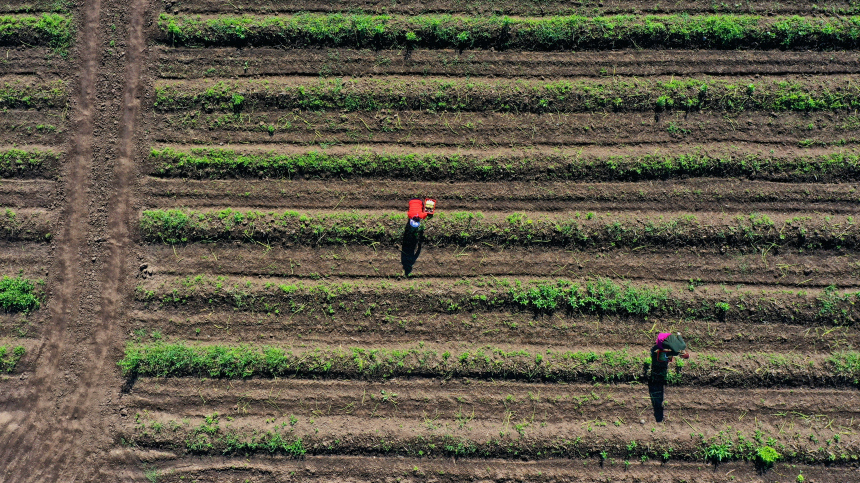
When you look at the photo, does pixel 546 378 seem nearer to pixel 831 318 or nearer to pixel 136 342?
pixel 831 318

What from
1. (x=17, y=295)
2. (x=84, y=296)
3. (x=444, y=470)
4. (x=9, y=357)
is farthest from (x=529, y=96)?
(x=9, y=357)

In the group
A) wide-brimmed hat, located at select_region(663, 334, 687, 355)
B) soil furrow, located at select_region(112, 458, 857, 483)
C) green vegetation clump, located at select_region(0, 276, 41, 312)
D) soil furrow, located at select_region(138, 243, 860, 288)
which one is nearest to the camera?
wide-brimmed hat, located at select_region(663, 334, 687, 355)

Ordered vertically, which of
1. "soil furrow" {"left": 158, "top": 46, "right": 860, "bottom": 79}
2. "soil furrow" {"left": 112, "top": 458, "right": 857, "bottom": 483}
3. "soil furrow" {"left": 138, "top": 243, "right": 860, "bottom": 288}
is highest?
"soil furrow" {"left": 158, "top": 46, "right": 860, "bottom": 79}

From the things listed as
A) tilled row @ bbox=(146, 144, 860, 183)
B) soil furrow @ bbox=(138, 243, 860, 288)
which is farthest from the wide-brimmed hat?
tilled row @ bbox=(146, 144, 860, 183)

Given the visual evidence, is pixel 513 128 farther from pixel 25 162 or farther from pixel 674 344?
pixel 25 162

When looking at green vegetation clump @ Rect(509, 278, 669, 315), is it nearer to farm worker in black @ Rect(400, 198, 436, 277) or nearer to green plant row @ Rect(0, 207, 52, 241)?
farm worker in black @ Rect(400, 198, 436, 277)

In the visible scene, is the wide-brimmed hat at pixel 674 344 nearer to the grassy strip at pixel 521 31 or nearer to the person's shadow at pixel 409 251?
the person's shadow at pixel 409 251

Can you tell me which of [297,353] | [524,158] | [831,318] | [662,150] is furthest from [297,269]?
[831,318]
